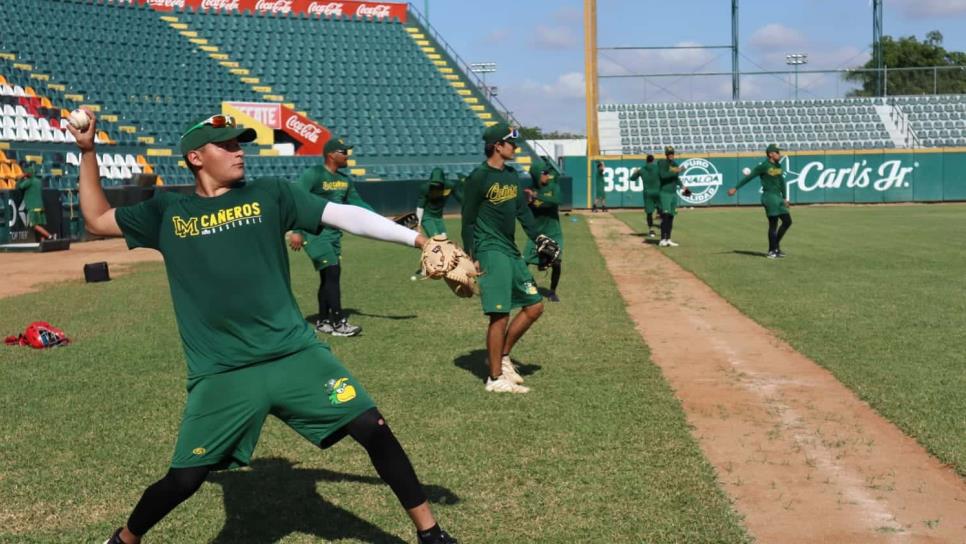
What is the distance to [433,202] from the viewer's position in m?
16.7

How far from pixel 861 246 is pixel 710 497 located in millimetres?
17311

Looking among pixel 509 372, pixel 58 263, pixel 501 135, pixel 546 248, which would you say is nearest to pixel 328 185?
pixel 546 248

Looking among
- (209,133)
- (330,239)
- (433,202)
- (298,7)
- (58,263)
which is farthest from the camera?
(298,7)

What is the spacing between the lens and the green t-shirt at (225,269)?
13.8 ft

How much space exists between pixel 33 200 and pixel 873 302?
63.9 feet

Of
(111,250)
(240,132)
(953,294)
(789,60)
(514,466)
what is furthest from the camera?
(789,60)

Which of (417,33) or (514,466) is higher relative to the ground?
(417,33)

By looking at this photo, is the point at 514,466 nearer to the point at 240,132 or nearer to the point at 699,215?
the point at 240,132

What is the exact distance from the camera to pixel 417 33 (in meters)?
49.7

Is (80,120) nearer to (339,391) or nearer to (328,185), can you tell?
(339,391)

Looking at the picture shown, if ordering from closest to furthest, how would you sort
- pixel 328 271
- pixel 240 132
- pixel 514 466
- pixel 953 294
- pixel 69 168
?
pixel 240 132 < pixel 514 466 < pixel 328 271 < pixel 953 294 < pixel 69 168

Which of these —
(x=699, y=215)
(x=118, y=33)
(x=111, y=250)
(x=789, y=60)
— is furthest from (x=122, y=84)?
(x=789, y=60)

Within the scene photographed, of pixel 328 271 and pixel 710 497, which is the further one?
pixel 328 271

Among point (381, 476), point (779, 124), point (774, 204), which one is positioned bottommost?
point (381, 476)
